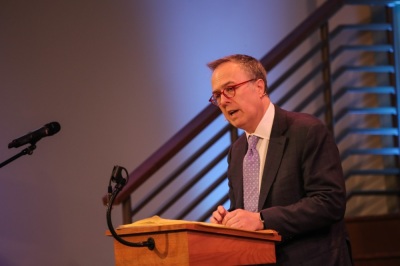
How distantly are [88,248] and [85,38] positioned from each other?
5.35 ft

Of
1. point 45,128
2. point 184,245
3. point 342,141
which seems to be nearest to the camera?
point 184,245

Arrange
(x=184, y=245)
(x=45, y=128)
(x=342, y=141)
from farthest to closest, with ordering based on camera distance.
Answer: (x=342, y=141)
(x=45, y=128)
(x=184, y=245)

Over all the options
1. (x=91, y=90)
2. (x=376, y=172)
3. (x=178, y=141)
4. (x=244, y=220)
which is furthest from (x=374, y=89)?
(x=244, y=220)

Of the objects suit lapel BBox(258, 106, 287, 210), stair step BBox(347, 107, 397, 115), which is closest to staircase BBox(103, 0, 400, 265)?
stair step BBox(347, 107, 397, 115)

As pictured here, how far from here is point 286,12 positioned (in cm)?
579

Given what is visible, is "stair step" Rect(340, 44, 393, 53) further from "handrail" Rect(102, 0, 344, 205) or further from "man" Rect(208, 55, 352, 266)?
"man" Rect(208, 55, 352, 266)

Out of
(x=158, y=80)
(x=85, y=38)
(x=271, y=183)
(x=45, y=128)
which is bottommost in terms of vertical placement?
(x=271, y=183)

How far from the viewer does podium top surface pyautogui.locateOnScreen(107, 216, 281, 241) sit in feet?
7.51

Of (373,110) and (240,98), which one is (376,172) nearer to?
(373,110)

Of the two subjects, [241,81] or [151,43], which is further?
[151,43]

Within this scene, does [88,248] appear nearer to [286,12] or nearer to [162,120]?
[162,120]

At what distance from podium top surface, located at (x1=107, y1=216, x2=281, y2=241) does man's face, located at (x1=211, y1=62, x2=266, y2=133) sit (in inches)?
21.5

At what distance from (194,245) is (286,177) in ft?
1.94

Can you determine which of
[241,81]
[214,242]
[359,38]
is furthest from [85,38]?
[214,242]
